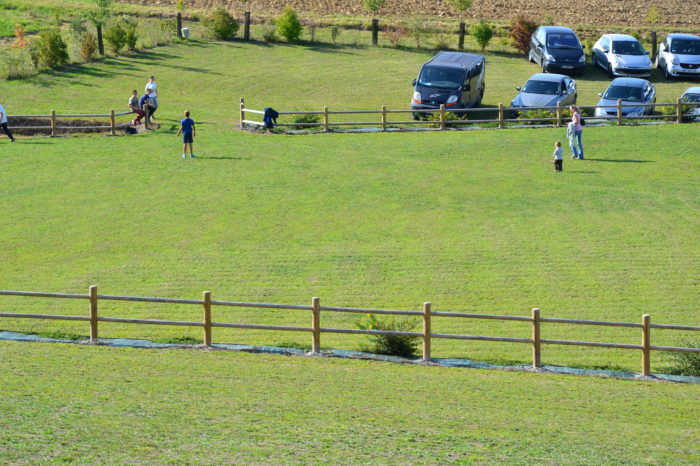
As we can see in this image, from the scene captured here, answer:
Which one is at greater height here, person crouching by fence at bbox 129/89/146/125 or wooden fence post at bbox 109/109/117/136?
person crouching by fence at bbox 129/89/146/125

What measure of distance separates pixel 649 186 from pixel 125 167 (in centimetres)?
1471

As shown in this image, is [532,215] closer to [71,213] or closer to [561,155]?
[561,155]

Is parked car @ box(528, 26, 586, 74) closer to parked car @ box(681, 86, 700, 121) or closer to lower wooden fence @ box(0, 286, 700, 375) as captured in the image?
parked car @ box(681, 86, 700, 121)

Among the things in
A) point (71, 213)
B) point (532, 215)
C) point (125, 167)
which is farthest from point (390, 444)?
point (125, 167)

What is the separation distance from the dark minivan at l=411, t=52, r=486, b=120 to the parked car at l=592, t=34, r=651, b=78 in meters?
7.99

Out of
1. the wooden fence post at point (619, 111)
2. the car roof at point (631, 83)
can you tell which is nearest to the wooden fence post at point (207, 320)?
the wooden fence post at point (619, 111)

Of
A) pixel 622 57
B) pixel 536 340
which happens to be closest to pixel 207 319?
pixel 536 340

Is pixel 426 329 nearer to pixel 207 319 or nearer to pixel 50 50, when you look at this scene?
pixel 207 319

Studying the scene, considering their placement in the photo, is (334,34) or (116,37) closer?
(116,37)

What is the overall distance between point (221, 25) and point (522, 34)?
14.5 m

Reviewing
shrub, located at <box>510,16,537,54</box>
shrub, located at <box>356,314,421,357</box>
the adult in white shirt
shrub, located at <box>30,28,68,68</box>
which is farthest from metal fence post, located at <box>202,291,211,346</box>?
shrub, located at <box>510,16,537,54</box>

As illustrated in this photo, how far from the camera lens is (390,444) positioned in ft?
36.7

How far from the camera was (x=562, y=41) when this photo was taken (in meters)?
42.1

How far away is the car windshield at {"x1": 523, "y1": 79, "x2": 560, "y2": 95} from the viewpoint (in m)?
35.0
